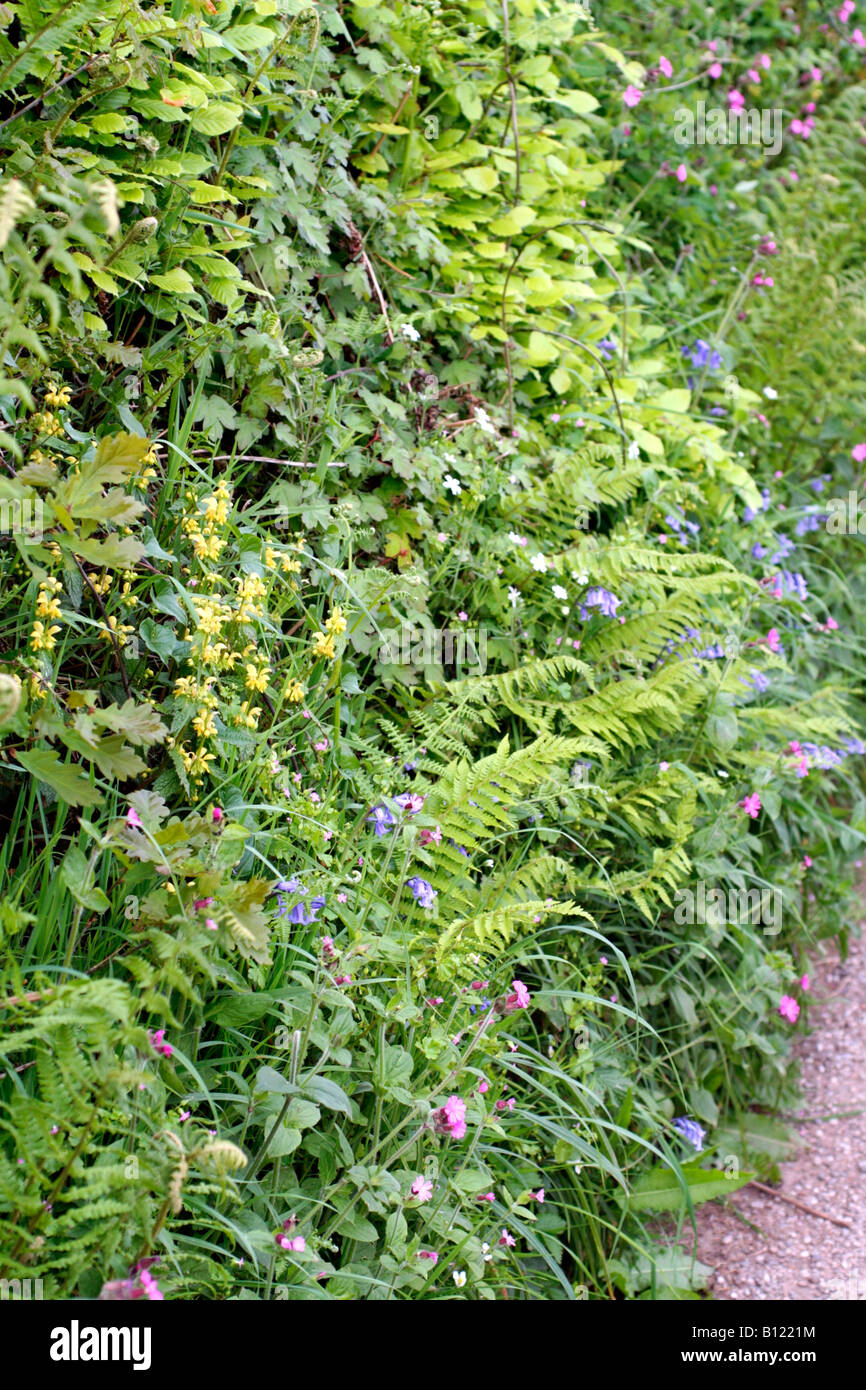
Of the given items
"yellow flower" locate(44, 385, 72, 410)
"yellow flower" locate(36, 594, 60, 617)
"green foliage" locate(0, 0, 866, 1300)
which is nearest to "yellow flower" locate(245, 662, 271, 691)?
"green foliage" locate(0, 0, 866, 1300)

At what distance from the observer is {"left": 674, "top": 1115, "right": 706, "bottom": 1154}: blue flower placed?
274cm

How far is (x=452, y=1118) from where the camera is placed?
193cm

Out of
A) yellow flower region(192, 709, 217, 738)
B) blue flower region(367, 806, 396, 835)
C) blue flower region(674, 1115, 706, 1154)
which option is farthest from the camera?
blue flower region(674, 1115, 706, 1154)

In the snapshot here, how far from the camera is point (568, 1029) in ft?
8.62

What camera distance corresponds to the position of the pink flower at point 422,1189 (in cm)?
192

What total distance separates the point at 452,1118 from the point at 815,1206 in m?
1.61

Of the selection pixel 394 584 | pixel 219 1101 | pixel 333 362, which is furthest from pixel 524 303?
pixel 219 1101

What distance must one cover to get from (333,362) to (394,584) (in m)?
0.70

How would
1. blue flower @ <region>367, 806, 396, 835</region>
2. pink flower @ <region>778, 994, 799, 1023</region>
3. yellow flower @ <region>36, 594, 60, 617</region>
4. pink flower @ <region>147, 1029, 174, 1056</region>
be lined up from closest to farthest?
1. pink flower @ <region>147, 1029, 174, 1056</region>
2. yellow flower @ <region>36, 594, 60, 617</region>
3. blue flower @ <region>367, 806, 396, 835</region>
4. pink flower @ <region>778, 994, 799, 1023</region>

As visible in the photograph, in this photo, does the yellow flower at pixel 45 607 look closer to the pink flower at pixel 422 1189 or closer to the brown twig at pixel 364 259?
the pink flower at pixel 422 1189

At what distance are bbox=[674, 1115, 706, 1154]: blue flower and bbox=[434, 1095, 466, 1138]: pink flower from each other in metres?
0.97

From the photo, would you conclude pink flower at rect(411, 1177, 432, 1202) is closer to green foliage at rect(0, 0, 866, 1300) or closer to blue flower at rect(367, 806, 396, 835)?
green foliage at rect(0, 0, 866, 1300)

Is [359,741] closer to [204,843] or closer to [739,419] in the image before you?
[204,843]

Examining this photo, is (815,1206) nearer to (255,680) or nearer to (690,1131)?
(690,1131)
